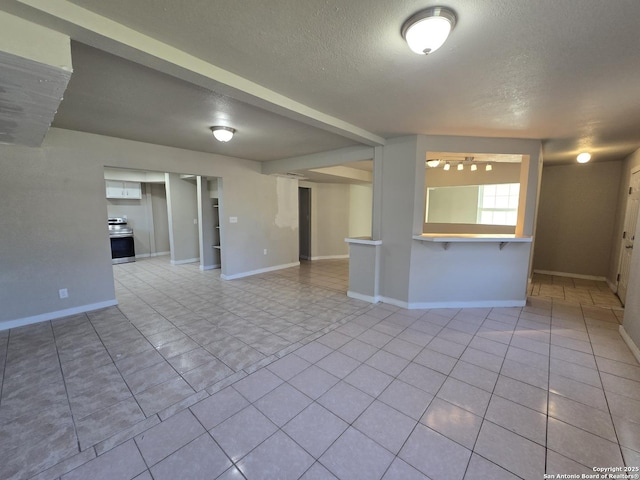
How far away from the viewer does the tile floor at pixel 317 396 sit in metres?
1.44

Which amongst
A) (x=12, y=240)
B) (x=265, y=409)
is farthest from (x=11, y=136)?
(x=265, y=409)

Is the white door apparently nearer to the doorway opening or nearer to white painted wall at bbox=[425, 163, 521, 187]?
white painted wall at bbox=[425, 163, 521, 187]

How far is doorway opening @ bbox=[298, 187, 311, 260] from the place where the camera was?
7.24 m

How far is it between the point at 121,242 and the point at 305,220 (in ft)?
16.1

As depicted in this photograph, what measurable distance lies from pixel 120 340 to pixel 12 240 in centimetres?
182

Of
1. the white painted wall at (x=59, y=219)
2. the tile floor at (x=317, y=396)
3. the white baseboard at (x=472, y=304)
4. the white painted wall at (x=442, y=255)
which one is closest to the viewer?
the tile floor at (x=317, y=396)

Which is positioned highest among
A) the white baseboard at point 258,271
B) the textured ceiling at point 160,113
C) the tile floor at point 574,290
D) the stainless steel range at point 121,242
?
the textured ceiling at point 160,113

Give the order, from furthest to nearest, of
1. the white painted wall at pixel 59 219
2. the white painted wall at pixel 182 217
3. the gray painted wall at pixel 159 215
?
the gray painted wall at pixel 159 215
the white painted wall at pixel 182 217
the white painted wall at pixel 59 219

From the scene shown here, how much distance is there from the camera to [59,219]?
3.29 meters

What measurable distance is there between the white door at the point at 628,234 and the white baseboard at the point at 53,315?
7.64 metres

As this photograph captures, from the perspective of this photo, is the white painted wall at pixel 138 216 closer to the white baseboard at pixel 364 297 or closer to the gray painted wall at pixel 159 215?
the gray painted wall at pixel 159 215

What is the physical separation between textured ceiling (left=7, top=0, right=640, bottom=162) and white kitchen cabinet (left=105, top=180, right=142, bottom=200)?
451cm

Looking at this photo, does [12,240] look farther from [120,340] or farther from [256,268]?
[256,268]

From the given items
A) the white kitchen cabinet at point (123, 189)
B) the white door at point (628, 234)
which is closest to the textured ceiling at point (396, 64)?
the white door at point (628, 234)
